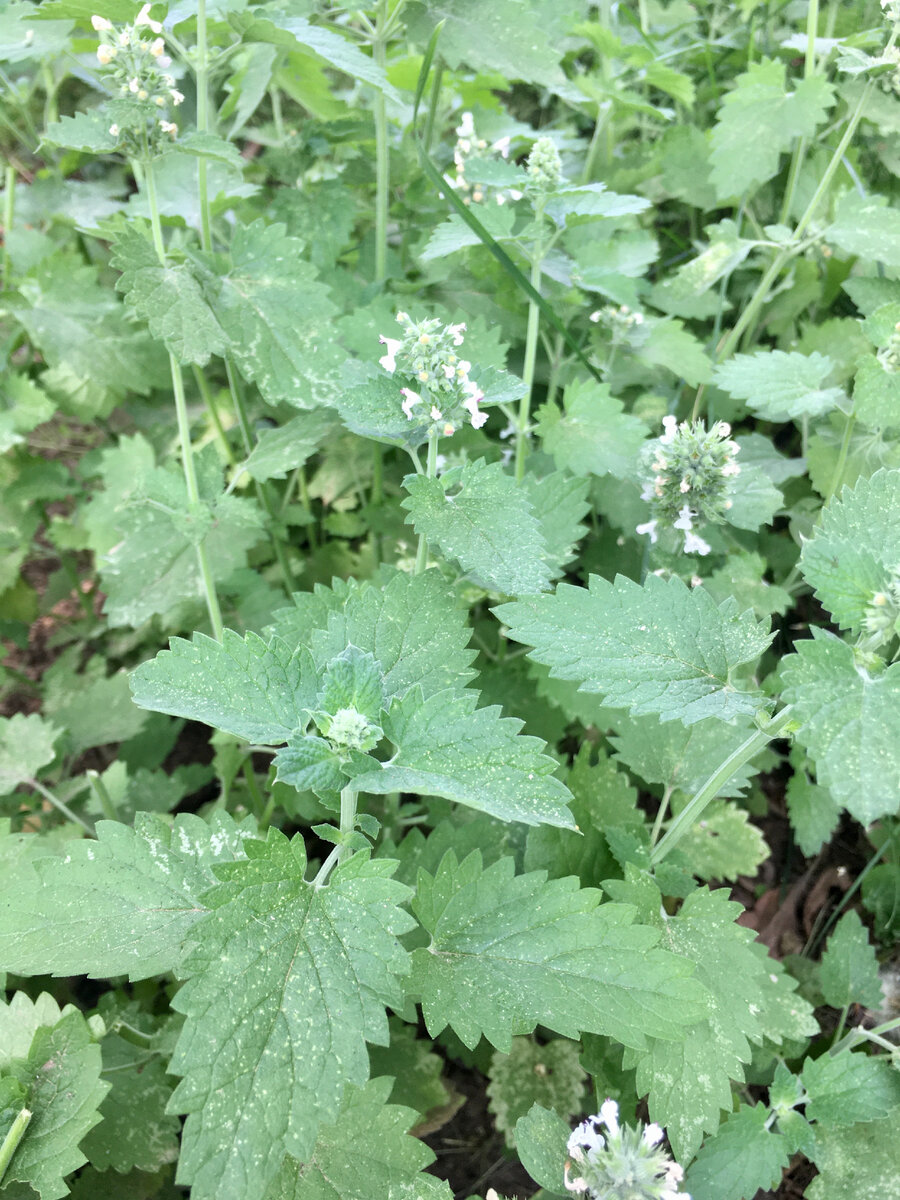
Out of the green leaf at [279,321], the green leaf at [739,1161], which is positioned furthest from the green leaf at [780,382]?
the green leaf at [739,1161]

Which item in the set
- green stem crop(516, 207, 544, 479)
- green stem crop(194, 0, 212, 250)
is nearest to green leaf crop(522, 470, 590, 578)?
green stem crop(516, 207, 544, 479)

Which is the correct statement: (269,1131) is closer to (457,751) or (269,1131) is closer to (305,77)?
(457,751)

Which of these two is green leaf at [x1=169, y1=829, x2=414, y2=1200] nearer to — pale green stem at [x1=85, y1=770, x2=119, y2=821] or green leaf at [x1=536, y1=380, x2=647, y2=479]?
pale green stem at [x1=85, y1=770, x2=119, y2=821]

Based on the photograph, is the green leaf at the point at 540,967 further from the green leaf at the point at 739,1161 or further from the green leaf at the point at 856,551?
the green leaf at the point at 856,551

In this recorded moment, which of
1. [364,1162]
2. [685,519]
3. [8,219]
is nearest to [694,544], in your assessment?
[685,519]

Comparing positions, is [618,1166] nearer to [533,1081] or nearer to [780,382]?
[533,1081]

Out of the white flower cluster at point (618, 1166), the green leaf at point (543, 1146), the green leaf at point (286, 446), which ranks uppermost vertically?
the green leaf at point (286, 446)
